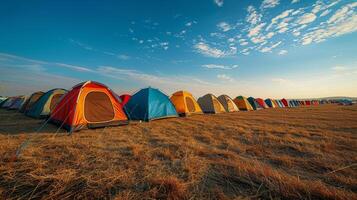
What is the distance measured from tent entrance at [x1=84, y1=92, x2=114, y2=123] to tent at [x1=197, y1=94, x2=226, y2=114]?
1152 centimetres

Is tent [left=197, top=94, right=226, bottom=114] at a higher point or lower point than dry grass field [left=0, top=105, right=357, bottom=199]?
higher

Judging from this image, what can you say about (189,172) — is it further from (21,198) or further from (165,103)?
(165,103)

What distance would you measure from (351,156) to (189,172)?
4510 millimetres

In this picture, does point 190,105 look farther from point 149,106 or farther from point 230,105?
point 230,105

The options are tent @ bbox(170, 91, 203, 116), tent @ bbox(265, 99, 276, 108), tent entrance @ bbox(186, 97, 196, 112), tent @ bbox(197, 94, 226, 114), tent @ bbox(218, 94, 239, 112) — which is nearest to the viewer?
tent @ bbox(170, 91, 203, 116)

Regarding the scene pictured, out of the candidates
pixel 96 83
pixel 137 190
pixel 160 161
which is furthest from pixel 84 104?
pixel 137 190

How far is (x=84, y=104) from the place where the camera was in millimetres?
7781

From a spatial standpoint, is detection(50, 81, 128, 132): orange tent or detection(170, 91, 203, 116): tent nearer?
detection(50, 81, 128, 132): orange tent

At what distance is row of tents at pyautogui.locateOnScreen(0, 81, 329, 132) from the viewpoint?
760 centimetres

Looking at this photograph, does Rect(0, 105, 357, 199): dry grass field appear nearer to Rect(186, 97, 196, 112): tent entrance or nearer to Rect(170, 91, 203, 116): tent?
Rect(170, 91, 203, 116): tent

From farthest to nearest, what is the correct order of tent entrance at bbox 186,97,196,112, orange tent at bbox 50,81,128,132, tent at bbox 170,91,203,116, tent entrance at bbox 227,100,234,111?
1. tent entrance at bbox 227,100,234,111
2. tent entrance at bbox 186,97,196,112
3. tent at bbox 170,91,203,116
4. orange tent at bbox 50,81,128,132

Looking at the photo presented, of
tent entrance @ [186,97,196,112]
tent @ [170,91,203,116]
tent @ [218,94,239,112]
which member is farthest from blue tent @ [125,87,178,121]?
tent @ [218,94,239,112]

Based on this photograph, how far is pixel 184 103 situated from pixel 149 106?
375 centimetres

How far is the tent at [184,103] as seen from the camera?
13867mm
